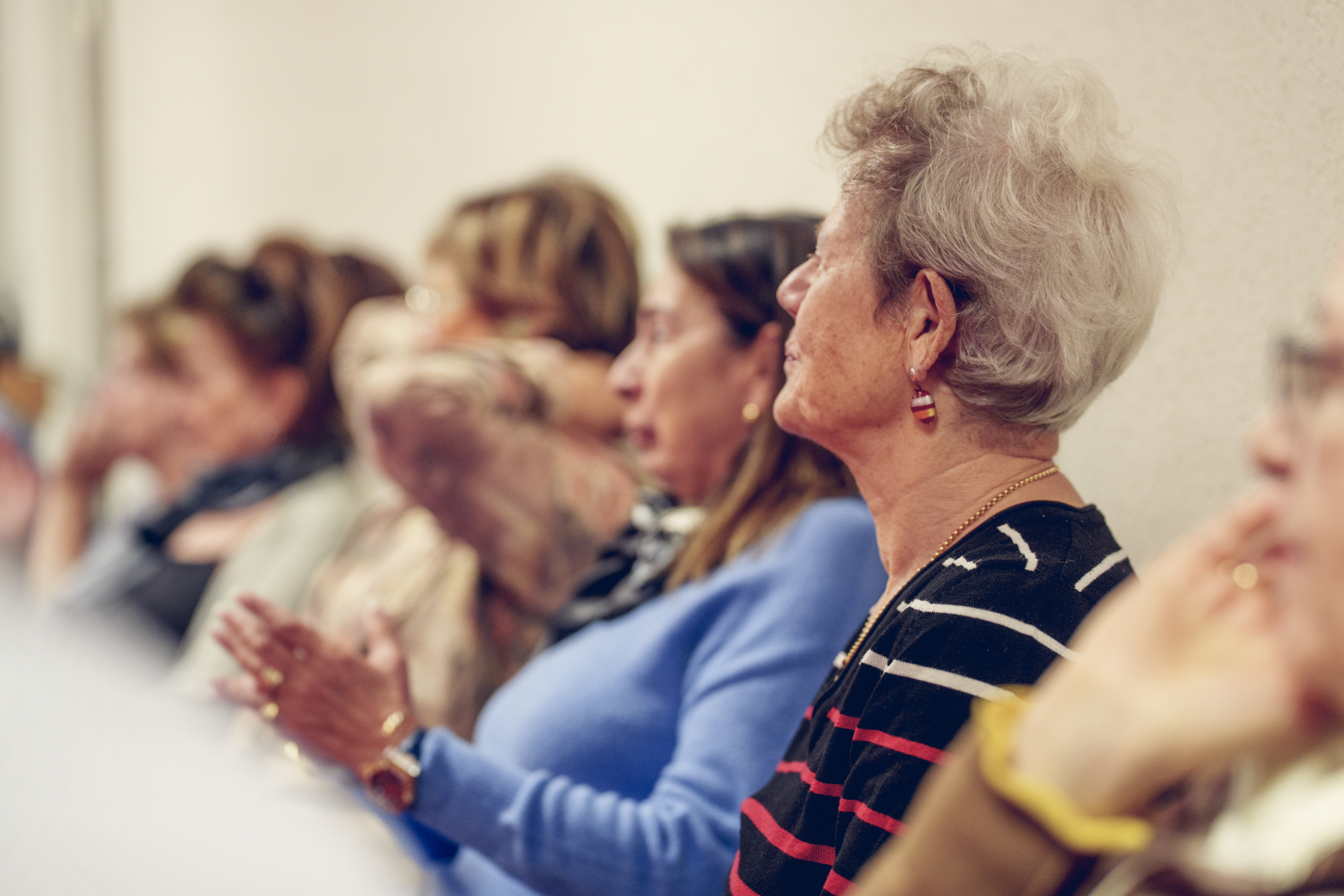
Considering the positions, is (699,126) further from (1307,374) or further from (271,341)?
(1307,374)

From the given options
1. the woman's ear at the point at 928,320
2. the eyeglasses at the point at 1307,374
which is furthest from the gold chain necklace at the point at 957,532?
the eyeglasses at the point at 1307,374

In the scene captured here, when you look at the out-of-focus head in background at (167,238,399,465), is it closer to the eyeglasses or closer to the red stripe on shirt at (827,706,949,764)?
the red stripe on shirt at (827,706,949,764)

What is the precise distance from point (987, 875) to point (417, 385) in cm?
114

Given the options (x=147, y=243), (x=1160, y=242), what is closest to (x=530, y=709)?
(x=1160, y=242)

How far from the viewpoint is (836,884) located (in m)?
0.74

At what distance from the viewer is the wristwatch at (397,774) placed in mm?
1063

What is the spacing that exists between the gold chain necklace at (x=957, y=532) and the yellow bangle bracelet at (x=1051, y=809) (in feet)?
1.19

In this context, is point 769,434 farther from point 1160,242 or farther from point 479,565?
point 479,565

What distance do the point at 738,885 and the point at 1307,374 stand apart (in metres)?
0.60

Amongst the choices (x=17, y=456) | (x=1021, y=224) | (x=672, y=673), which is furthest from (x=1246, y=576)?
(x=17, y=456)

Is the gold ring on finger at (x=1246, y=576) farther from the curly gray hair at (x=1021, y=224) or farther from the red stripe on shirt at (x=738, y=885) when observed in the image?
the red stripe on shirt at (x=738, y=885)

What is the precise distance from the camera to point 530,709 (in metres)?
1.21

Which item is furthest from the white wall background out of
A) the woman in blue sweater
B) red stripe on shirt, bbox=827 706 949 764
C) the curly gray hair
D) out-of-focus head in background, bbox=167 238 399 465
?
red stripe on shirt, bbox=827 706 949 764

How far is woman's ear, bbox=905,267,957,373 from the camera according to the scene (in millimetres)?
843
